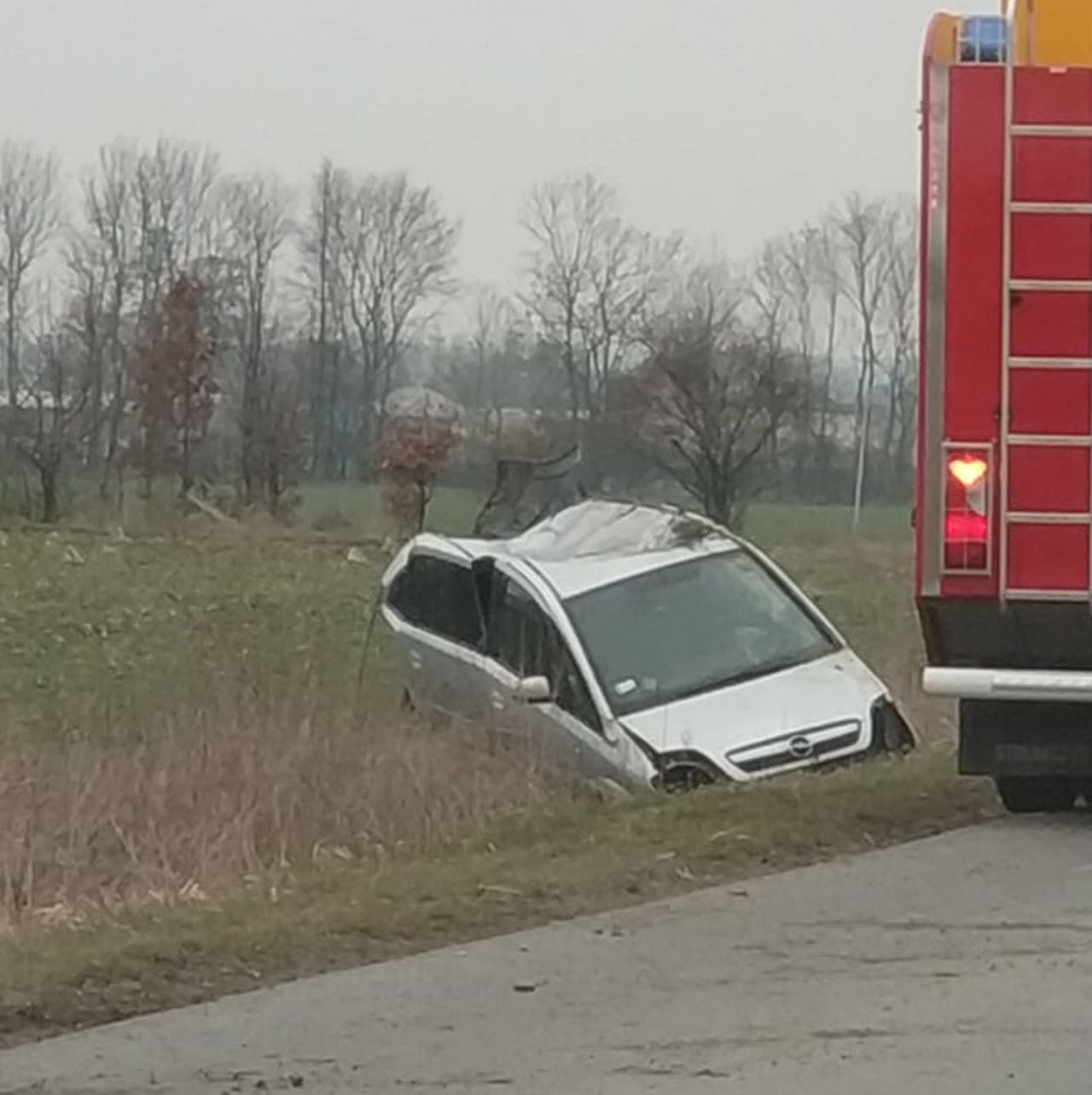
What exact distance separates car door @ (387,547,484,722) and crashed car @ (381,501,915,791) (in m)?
0.02

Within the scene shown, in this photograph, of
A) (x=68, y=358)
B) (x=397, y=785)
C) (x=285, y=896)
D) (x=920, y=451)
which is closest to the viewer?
(x=285, y=896)

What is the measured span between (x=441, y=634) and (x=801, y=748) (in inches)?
116

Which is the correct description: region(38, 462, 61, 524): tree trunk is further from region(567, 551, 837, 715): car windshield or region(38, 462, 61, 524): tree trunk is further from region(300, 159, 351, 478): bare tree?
region(567, 551, 837, 715): car windshield

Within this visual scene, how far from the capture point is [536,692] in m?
12.8

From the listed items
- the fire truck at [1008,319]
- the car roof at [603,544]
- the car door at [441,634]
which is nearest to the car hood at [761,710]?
the car roof at [603,544]

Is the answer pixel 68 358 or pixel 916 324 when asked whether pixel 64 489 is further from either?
pixel 916 324

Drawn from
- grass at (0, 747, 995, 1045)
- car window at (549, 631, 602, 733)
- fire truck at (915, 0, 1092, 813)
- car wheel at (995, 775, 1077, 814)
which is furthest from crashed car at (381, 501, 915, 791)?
fire truck at (915, 0, 1092, 813)

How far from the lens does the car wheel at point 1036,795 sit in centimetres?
1070

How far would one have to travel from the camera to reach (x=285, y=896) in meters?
8.93

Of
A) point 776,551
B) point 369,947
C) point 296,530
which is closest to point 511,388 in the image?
point 296,530

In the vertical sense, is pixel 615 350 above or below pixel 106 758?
above

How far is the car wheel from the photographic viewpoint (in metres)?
10.7

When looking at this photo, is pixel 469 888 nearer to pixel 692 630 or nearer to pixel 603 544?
pixel 692 630

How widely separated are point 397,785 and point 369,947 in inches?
156
